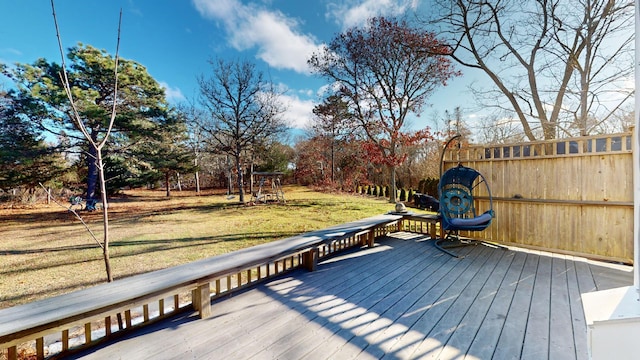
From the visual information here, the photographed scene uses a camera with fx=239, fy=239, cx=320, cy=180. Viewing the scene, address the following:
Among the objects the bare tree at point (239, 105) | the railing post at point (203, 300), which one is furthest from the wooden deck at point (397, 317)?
the bare tree at point (239, 105)

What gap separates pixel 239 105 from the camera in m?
11.6

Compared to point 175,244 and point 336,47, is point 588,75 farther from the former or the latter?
point 175,244

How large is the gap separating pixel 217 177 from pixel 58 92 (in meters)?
16.6

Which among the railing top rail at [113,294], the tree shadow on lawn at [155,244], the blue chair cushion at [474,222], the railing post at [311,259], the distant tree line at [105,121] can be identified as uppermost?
the distant tree line at [105,121]

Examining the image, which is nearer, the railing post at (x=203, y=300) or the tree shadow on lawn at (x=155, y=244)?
the railing post at (x=203, y=300)

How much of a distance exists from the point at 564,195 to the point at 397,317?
3.44 metres

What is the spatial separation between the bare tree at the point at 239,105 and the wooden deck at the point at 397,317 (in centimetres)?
973

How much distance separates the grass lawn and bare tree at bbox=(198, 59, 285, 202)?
12.8ft

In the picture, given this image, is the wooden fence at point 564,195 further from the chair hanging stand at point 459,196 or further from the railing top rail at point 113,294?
the railing top rail at point 113,294

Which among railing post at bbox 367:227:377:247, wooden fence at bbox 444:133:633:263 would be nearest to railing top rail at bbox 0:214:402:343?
railing post at bbox 367:227:377:247

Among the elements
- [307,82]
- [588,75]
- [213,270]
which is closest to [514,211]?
[213,270]

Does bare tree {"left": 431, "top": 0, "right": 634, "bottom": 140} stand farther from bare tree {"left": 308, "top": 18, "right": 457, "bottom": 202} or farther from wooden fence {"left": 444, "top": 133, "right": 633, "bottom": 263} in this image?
wooden fence {"left": 444, "top": 133, "right": 633, "bottom": 263}

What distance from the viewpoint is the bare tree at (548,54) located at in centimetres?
547

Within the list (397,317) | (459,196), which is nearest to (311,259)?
(397,317)
